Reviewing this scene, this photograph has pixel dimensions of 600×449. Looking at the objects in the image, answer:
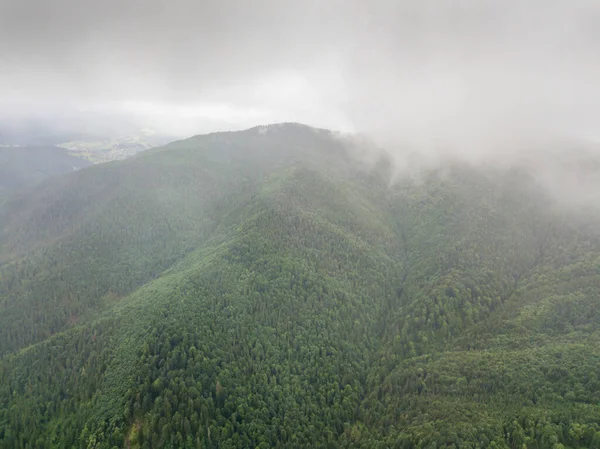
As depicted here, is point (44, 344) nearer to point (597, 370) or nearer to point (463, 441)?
point (463, 441)

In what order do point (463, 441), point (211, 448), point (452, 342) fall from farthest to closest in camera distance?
point (452, 342), point (211, 448), point (463, 441)

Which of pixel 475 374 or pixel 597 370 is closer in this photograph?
Answer: pixel 597 370

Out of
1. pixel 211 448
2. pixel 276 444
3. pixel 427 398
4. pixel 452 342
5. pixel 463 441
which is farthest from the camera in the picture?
pixel 452 342

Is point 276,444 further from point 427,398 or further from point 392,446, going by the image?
point 427,398

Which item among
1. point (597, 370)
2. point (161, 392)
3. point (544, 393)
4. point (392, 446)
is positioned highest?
point (597, 370)

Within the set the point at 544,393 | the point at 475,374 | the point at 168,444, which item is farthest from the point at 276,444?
the point at 544,393

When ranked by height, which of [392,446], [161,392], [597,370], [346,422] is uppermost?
[597,370]

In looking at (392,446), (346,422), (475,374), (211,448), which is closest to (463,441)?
(392,446)

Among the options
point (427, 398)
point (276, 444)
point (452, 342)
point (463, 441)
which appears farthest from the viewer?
point (452, 342)

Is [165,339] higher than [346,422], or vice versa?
[165,339]
